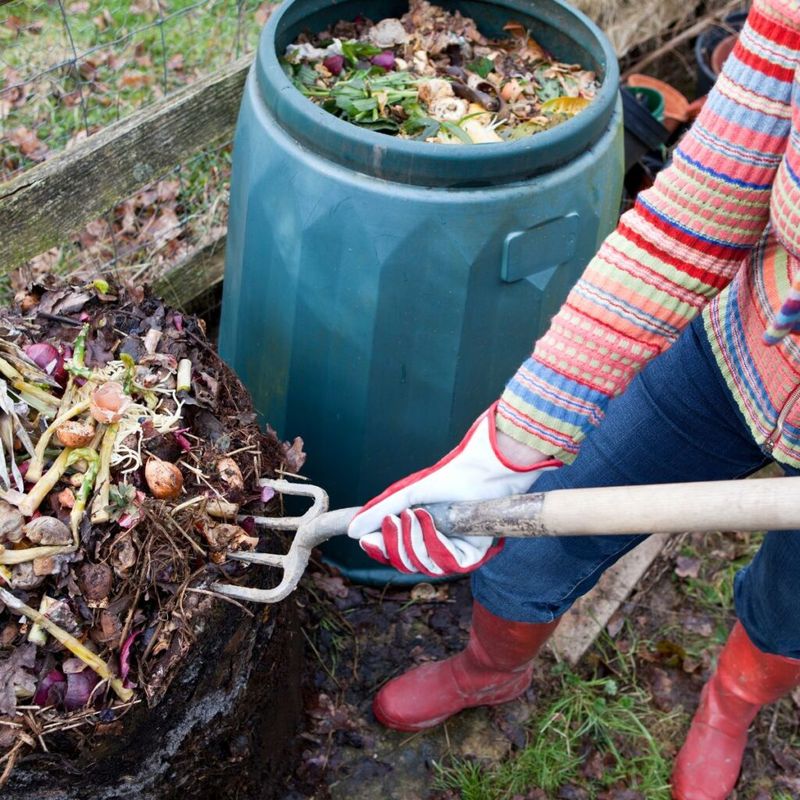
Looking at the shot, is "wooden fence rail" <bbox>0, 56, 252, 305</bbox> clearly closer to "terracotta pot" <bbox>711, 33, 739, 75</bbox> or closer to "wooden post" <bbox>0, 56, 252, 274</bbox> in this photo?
"wooden post" <bbox>0, 56, 252, 274</bbox>

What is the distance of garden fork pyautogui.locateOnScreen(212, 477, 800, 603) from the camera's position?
1.09m

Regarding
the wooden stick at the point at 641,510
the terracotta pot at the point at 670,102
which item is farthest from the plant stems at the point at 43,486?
the terracotta pot at the point at 670,102

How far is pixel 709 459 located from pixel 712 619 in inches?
43.9

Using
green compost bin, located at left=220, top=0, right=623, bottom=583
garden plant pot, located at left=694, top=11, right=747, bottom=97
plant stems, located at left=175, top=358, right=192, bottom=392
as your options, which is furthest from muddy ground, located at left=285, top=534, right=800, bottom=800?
garden plant pot, located at left=694, top=11, right=747, bottom=97

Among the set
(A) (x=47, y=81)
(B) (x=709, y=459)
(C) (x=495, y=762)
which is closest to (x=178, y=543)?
(B) (x=709, y=459)

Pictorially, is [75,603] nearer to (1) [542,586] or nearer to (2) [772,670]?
(1) [542,586]

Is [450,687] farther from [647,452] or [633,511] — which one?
[633,511]

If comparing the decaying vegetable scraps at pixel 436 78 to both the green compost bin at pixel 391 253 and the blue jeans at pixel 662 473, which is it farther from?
the blue jeans at pixel 662 473

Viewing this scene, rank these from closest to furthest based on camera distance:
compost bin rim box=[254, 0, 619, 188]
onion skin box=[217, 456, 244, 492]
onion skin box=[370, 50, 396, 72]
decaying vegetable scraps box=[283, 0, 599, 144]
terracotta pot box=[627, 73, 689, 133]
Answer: onion skin box=[217, 456, 244, 492] → compost bin rim box=[254, 0, 619, 188] → decaying vegetable scraps box=[283, 0, 599, 144] → onion skin box=[370, 50, 396, 72] → terracotta pot box=[627, 73, 689, 133]

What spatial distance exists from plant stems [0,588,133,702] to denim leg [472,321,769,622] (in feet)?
2.42

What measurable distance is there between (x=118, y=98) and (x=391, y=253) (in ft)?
5.44

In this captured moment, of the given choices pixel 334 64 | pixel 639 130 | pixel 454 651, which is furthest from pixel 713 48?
pixel 454 651

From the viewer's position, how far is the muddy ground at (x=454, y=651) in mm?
2168

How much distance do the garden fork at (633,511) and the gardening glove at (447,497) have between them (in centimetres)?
2
